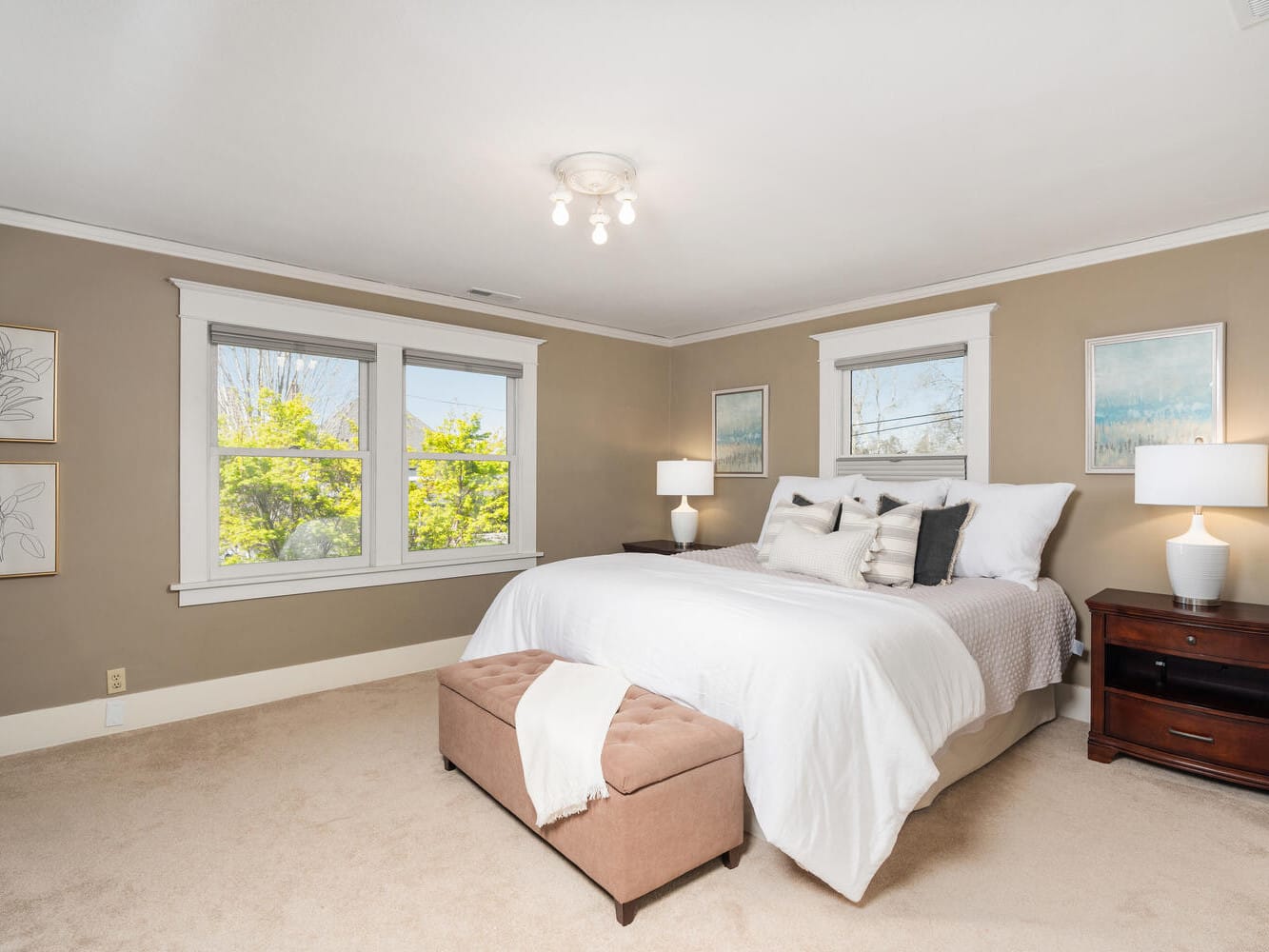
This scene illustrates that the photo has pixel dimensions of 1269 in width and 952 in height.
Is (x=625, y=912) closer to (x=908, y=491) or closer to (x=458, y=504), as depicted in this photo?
(x=908, y=491)

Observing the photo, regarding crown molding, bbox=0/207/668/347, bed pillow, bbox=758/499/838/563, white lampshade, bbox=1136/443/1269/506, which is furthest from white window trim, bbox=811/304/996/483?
crown molding, bbox=0/207/668/347

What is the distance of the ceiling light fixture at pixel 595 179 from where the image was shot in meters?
2.38

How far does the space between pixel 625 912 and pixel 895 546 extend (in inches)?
77.9

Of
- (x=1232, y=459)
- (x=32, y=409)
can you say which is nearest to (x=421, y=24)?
(x=32, y=409)

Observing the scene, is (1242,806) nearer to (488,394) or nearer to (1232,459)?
(1232,459)

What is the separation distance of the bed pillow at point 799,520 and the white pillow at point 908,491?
0.61 ft

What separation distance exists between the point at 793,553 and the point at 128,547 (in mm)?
3139

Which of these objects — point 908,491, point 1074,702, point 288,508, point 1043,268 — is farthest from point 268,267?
point 1074,702

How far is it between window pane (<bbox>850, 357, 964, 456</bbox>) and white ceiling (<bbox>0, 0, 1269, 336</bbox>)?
80 cm

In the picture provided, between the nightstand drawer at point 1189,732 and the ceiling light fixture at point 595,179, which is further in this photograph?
the nightstand drawer at point 1189,732

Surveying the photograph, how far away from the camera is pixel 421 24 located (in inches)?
66.7

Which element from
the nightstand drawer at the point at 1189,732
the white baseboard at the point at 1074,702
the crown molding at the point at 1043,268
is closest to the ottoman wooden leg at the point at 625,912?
the nightstand drawer at the point at 1189,732

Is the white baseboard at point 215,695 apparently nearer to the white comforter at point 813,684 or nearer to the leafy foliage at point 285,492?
the leafy foliage at point 285,492

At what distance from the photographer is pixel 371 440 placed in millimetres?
4043
